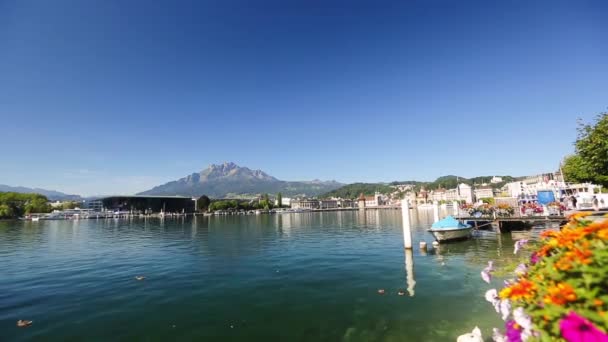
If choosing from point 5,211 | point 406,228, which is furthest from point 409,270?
point 5,211

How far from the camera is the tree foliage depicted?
125 m

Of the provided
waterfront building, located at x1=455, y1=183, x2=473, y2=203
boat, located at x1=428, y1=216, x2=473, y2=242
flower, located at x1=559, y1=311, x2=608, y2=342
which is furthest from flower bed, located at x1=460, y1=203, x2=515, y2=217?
waterfront building, located at x1=455, y1=183, x2=473, y2=203

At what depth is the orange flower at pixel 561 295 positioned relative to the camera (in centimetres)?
299

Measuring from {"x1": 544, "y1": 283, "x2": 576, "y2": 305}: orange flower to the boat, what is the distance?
28.1 metres

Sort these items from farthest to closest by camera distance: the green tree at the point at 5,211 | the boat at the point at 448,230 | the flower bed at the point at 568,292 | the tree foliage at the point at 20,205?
the tree foliage at the point at 20,205 → the green tree at the point at 5,211 → the boat at the point at 448,230 → the flower bed at the point at 568,292

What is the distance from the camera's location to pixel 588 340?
2.30 m

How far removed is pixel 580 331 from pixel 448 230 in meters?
29.8

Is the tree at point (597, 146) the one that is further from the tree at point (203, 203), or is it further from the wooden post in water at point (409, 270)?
the tree at point (203, 203)

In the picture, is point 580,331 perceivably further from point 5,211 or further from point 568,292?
point 5,211

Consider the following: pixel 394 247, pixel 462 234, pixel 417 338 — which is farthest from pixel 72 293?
pixel 462 234

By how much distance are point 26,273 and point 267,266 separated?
17879 mm

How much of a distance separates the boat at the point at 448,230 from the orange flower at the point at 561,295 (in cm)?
2810

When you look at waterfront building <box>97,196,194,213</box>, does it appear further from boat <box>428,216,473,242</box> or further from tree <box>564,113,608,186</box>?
tree <box>564,113,608,186</box>

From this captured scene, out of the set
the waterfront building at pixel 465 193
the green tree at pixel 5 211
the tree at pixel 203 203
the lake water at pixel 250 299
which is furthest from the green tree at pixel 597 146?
the tree at pixel 203 203
